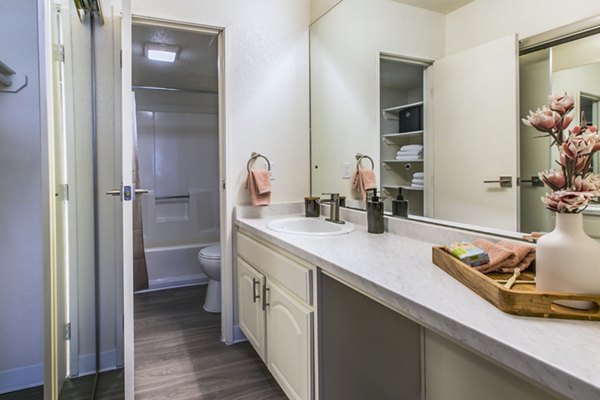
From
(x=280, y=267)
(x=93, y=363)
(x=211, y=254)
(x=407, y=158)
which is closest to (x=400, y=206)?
(x=407, y=158)

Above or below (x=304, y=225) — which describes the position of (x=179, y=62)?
above

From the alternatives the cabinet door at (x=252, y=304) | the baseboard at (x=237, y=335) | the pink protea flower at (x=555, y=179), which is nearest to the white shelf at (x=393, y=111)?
the pink protea flower at (x=555, y=179)

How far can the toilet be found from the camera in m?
2.80

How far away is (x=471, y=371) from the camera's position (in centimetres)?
136

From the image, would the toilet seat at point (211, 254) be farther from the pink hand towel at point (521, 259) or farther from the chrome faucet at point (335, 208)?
the pink hand towel at point (521, 259)

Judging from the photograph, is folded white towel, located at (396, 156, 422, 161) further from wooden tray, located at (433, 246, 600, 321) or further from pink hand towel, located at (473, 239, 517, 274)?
wooden tray, located at (433, 246, 600, 321)

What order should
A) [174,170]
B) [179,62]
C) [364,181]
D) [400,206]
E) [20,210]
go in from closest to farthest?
[400,206], [20,210], [364,181], [179,62], [174,170]

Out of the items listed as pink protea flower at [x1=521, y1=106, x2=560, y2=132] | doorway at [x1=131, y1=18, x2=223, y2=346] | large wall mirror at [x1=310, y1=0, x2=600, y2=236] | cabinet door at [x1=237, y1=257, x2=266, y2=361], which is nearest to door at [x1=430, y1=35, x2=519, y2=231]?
large wall mirror at [x1=310, y1=0, x2=600, y2=236]

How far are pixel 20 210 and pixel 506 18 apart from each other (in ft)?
7.43

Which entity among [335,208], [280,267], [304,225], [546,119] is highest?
[546,119]

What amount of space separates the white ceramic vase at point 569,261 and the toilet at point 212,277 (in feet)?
7.66

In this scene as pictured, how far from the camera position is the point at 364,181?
2.06 metres

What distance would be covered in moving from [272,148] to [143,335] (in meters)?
1.52

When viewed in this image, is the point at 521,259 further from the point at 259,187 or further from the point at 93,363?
the point at 93,363
